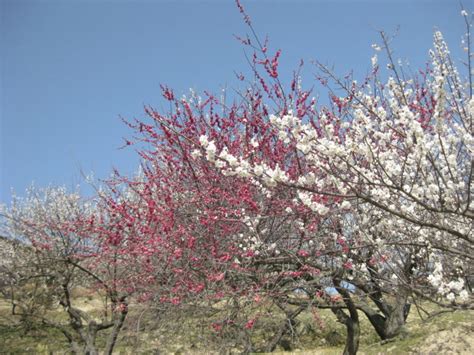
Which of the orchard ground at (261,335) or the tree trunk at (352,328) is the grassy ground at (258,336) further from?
the tree trunk at (352,328)

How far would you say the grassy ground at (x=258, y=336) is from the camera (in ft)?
25.2

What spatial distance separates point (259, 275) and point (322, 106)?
3250 mm

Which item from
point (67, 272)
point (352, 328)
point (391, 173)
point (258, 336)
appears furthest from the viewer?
point (258, 336)

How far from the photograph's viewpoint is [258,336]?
14.3 meters

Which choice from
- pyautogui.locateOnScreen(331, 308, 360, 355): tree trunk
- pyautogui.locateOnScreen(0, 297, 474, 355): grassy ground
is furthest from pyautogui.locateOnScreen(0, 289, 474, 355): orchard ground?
pyautogui.locateOnScreen(331, 308, 360, 355): tree trunk

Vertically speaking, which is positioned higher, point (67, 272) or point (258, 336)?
point (67, 272)

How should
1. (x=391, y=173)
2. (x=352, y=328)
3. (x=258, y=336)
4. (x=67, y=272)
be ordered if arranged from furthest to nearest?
(x=258, y=336) < (x=67, y=272) < (x=352, y=328) < (x=391, y=173)

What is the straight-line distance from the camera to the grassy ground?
7.68 m

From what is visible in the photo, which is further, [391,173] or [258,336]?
[258,336]

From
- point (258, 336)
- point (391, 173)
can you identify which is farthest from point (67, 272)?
point (391, 173)

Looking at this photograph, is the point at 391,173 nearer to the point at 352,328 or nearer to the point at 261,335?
the point at 352,328

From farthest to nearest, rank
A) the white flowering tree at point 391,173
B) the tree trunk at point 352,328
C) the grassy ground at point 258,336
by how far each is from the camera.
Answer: the tree trunk at point 352,328, the grassy ground at point 258,336, the white flowering tree at point 391,173

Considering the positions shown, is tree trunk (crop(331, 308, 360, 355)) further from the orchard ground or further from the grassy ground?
the grassy ground

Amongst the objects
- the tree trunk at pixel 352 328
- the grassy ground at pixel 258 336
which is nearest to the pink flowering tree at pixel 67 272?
the grassy ground at pixel 258 336
